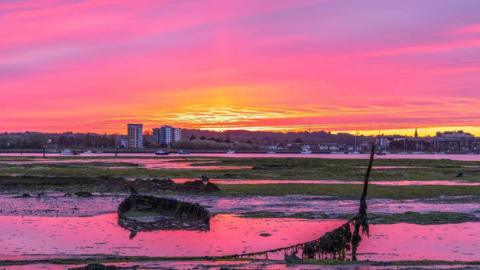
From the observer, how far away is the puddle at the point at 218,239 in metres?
20.6

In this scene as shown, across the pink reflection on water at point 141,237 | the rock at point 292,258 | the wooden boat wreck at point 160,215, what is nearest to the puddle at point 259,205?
the wooden boat wreck at point 160,215

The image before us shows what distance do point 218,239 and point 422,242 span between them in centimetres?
755

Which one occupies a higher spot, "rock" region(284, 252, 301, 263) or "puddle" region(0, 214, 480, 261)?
"rock" region(284, 252, 301, 263)

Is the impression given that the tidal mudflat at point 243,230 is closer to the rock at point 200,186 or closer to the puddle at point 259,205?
the puddle at point 259,205

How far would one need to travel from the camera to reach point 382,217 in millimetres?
30516

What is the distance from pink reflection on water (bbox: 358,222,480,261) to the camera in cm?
2020

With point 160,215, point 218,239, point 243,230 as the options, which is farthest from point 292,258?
point 160,215

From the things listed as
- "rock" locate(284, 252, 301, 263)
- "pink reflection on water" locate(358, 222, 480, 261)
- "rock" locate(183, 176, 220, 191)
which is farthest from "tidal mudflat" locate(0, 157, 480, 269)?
"rock" locate(183, 176, 220, 191)

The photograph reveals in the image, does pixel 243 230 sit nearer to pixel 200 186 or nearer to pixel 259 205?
pixel 259 205

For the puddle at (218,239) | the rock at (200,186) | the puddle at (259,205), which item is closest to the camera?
the puddle at (218,239)

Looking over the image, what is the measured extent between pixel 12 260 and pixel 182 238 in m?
7.61

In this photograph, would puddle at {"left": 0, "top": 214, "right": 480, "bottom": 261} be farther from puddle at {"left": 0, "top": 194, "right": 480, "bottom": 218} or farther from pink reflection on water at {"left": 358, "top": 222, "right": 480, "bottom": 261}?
puddle at {"left": 0, "top": 194, "right": 480, "bottom": 218}

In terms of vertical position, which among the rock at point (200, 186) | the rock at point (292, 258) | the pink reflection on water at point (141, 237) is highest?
the rock at point (200, 186)

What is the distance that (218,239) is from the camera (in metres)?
24.0
